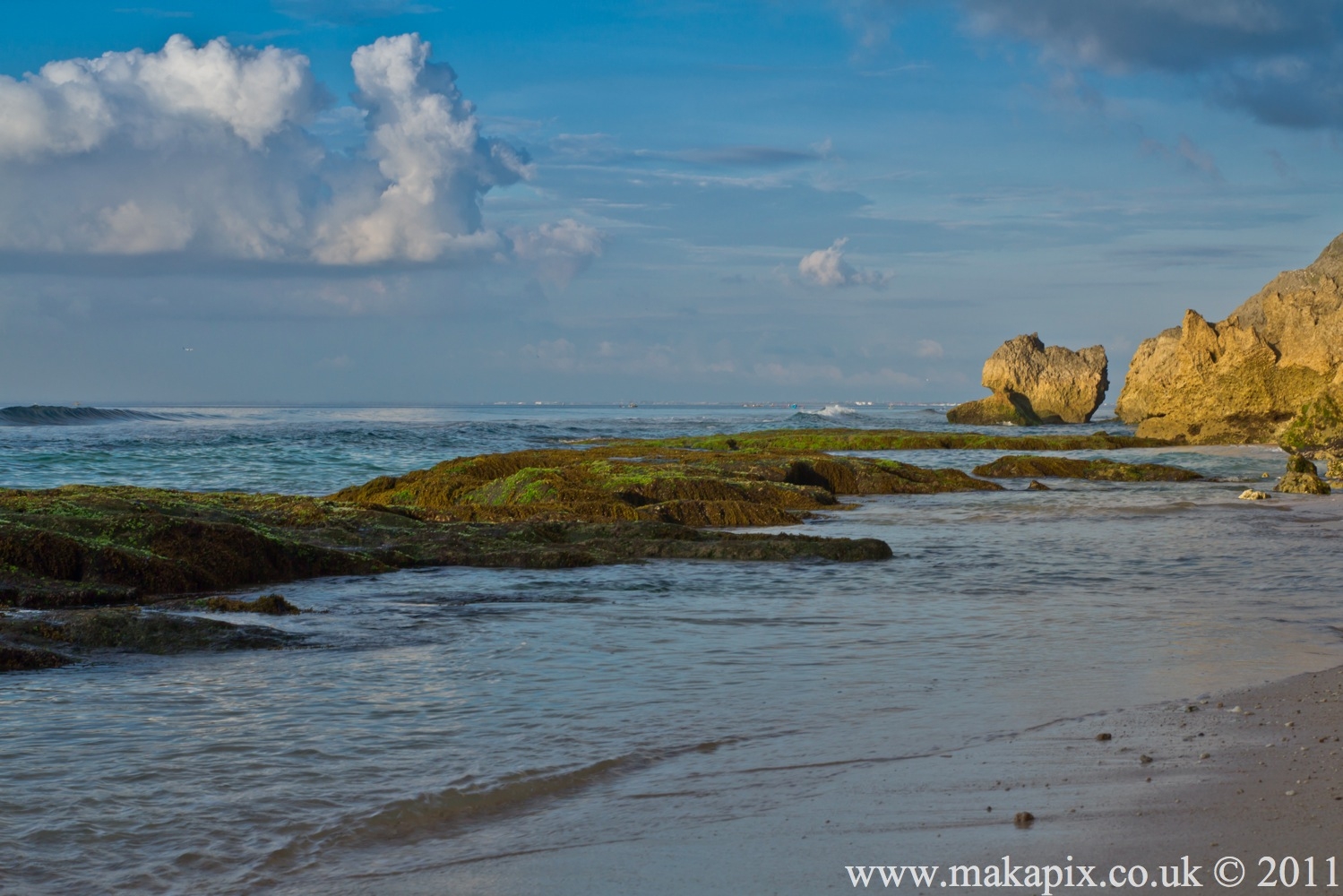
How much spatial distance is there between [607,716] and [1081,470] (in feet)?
74.5

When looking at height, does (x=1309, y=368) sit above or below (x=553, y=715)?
above

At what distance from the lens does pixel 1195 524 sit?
15.1 m

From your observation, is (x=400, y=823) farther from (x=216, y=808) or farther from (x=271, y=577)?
(x=271, y=577)

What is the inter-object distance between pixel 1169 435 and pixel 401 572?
130 feet

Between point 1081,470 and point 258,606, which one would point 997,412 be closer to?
point 1081,470

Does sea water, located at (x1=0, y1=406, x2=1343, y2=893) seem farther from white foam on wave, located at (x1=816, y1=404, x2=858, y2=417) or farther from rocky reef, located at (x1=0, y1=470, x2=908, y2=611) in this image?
white foam on wave, located at (x1=816, y1=404, x2=858, y2=417)

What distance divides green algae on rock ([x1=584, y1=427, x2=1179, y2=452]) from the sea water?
80.9ft

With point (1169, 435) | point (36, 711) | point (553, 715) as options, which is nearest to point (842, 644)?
point (553, 715)

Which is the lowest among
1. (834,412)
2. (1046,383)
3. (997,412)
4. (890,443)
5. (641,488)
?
(641,488)

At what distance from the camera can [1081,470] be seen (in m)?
25.7

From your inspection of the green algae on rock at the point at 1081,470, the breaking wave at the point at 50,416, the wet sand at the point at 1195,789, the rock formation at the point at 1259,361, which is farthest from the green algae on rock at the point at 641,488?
the breaking wave at the point at 50,416

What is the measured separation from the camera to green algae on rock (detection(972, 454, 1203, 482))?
81.0ft

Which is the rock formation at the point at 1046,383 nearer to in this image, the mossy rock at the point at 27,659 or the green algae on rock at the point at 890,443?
the green algae on rock at the point at 890,443

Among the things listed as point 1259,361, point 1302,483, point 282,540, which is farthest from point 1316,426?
point 282,540
